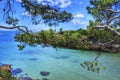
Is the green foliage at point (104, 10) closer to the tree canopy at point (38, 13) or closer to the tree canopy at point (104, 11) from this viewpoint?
the tree canopy at point (104, 11)

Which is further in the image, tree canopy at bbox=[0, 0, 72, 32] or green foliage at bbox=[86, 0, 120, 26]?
green foliage at bbox=[86, 0, 120, 26]

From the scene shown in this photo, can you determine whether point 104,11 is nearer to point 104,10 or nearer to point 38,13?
point 104,10

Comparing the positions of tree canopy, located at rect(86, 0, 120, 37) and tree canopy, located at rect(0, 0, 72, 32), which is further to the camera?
tree canopy, located at rect(86, 0, 120, 37)

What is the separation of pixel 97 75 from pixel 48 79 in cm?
321

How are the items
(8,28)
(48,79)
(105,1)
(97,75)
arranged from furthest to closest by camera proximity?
1. (97,75)
2. (48,79)
3. (105,1)
4. (8,28)

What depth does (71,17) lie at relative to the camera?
445 cm

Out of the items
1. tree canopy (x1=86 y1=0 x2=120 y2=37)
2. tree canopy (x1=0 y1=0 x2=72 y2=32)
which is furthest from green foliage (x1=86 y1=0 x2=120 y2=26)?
tree canopy (x1=0 y1=0 x2=72 y2=32)

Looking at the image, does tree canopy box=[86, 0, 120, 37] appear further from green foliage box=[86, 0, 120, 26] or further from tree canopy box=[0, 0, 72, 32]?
tree canopy box=[0, 0, 72, 32]

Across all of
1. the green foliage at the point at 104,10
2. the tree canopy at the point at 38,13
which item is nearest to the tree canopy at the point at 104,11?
the green foliage at the point at 104,10

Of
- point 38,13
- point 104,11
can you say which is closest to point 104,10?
point 104,11

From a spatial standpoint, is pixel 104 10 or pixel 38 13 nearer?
pixel 38 13

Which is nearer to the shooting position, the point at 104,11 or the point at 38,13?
the point at 38,13

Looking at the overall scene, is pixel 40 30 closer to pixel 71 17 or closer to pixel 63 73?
pixel 71 17

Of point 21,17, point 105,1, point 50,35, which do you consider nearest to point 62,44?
point 50,35
